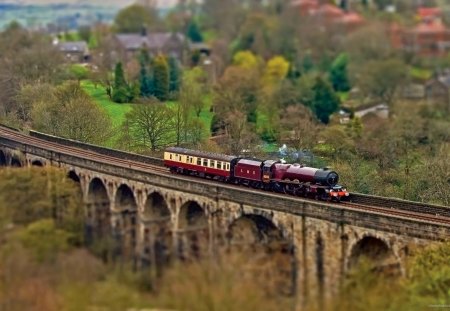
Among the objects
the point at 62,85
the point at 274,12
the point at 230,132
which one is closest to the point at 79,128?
the point at 62,85

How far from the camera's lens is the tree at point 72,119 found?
234 ft

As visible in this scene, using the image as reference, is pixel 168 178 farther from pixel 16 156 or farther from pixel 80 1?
pixel 80 1

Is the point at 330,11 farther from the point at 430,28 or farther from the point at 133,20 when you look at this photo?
the point at 133,20

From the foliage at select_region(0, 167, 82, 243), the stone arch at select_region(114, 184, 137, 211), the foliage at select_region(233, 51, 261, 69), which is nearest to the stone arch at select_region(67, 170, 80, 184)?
the stone arch at select_region(114, 184, 137, 211)

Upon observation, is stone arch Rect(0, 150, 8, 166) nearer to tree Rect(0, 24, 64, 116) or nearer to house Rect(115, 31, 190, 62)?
tree Rect(0, 24, 64, 116)

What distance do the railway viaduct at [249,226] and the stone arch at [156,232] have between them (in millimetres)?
49

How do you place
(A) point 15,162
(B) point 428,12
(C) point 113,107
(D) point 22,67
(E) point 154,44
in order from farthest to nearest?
(B) point 428,12
(E) point 154,44
(D) point 22,67
(C) point 113,107
(A) point 15,162

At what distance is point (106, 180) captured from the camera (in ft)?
186

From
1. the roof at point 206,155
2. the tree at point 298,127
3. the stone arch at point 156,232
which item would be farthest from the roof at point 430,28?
the stone arch at point 156,232

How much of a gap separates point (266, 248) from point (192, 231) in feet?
17.4

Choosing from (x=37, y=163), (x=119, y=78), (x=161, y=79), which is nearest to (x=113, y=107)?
(x=119, y=78)

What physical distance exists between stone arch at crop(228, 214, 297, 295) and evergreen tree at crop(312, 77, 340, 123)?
160ft

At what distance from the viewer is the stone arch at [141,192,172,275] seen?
38875 millimetres

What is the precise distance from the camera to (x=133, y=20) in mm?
146625
